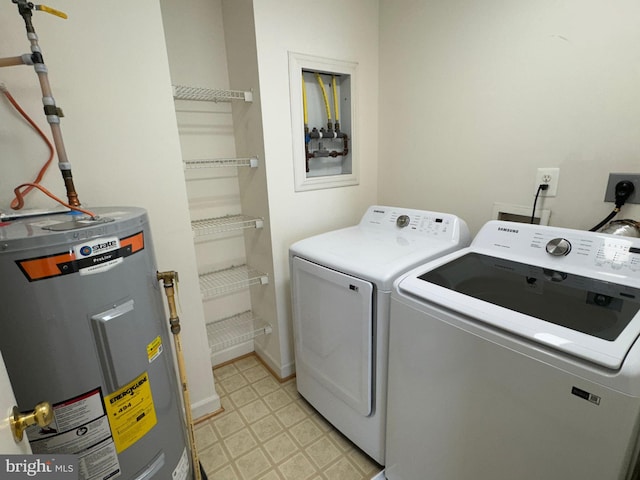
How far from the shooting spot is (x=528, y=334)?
833 millimetres

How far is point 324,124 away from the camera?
2117mm

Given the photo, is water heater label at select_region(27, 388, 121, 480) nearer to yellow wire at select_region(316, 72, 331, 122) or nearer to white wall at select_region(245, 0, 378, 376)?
white wall at select_region(245, 0, 378, 376)

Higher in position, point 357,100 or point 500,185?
point 357,100

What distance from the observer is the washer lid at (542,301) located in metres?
0.78

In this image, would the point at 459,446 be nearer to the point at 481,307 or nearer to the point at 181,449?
the point at 481,307

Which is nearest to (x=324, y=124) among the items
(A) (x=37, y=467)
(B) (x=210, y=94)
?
(B) (x=210, y=94)

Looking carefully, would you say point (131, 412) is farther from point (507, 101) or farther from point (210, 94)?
point (507, 101)

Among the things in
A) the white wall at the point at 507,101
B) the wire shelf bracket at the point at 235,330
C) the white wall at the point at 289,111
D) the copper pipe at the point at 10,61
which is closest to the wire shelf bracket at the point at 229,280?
the white wall at the point at 289,111

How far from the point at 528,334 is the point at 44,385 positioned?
125cm

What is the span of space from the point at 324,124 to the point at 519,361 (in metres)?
1.75

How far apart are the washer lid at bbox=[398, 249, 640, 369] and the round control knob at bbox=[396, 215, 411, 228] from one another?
444 millimetres

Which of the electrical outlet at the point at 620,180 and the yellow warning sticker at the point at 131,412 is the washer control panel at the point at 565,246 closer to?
the electrical outlet at the point at 620,180

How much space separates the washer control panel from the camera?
1.08 metres

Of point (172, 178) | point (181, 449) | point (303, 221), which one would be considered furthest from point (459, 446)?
point (172, 178)
